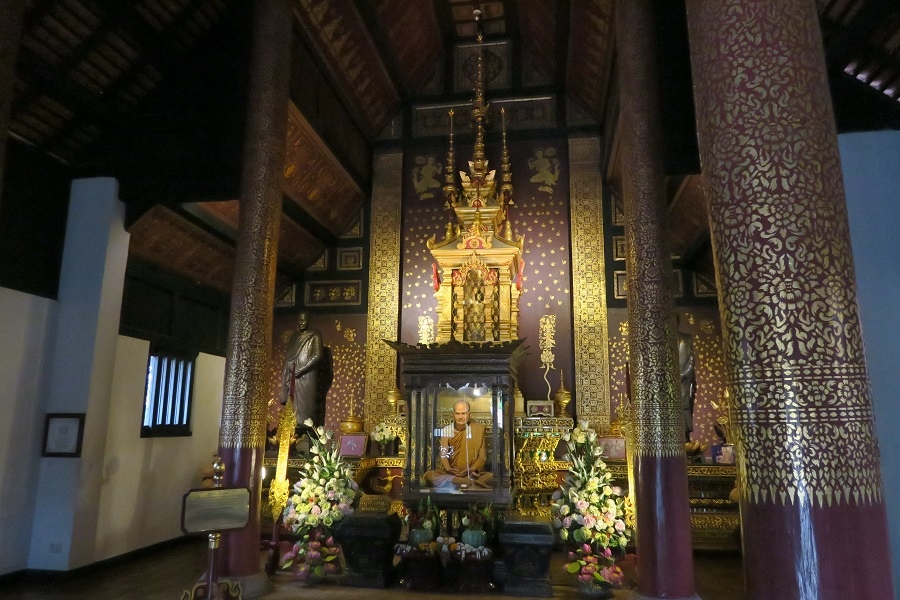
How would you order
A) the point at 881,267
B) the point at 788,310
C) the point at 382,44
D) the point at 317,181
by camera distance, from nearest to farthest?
1. the point at 788,310
2. the point at 881,267
3. the point at 317,181
4. the point at 382,44

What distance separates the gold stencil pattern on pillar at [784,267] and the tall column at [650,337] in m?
3.50

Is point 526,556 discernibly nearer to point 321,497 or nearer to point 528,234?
point 321,497

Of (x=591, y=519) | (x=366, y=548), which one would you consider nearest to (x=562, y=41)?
(x=591, y=519)

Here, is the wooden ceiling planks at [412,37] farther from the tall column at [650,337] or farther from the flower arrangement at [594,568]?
the flower arrangement at [594,568]

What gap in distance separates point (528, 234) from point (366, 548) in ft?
20.3

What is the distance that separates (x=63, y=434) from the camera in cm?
641

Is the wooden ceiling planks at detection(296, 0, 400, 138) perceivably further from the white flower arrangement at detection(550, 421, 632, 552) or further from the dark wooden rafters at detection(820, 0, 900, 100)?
the white flower arrangement at detection(550, 421, 632, 552)

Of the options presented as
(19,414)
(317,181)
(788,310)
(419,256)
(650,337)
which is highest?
(317,181)

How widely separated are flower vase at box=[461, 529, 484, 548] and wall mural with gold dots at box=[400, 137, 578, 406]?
3.95 m

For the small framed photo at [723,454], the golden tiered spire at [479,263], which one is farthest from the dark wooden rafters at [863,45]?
the golden tiered spire at [479,263]

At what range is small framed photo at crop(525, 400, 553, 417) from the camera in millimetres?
8945

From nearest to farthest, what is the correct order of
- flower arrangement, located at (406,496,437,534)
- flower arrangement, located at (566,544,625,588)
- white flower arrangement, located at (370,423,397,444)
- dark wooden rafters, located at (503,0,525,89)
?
flower arrangement, located at (566,544,625,588) → flower arrangement, located at (406,496,437,534) → white flower arrangement, located at (370,423,397,444) → dark wooden rafters, located at (503,0,525,89)

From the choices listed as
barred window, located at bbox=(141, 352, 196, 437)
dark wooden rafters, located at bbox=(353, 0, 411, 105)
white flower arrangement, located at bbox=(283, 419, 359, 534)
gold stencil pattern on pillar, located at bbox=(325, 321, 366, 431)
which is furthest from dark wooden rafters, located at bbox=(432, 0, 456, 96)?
white flower arrangement, located at bbox=(283, 419, 359, 534)

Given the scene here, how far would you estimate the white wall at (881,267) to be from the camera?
4.80m
